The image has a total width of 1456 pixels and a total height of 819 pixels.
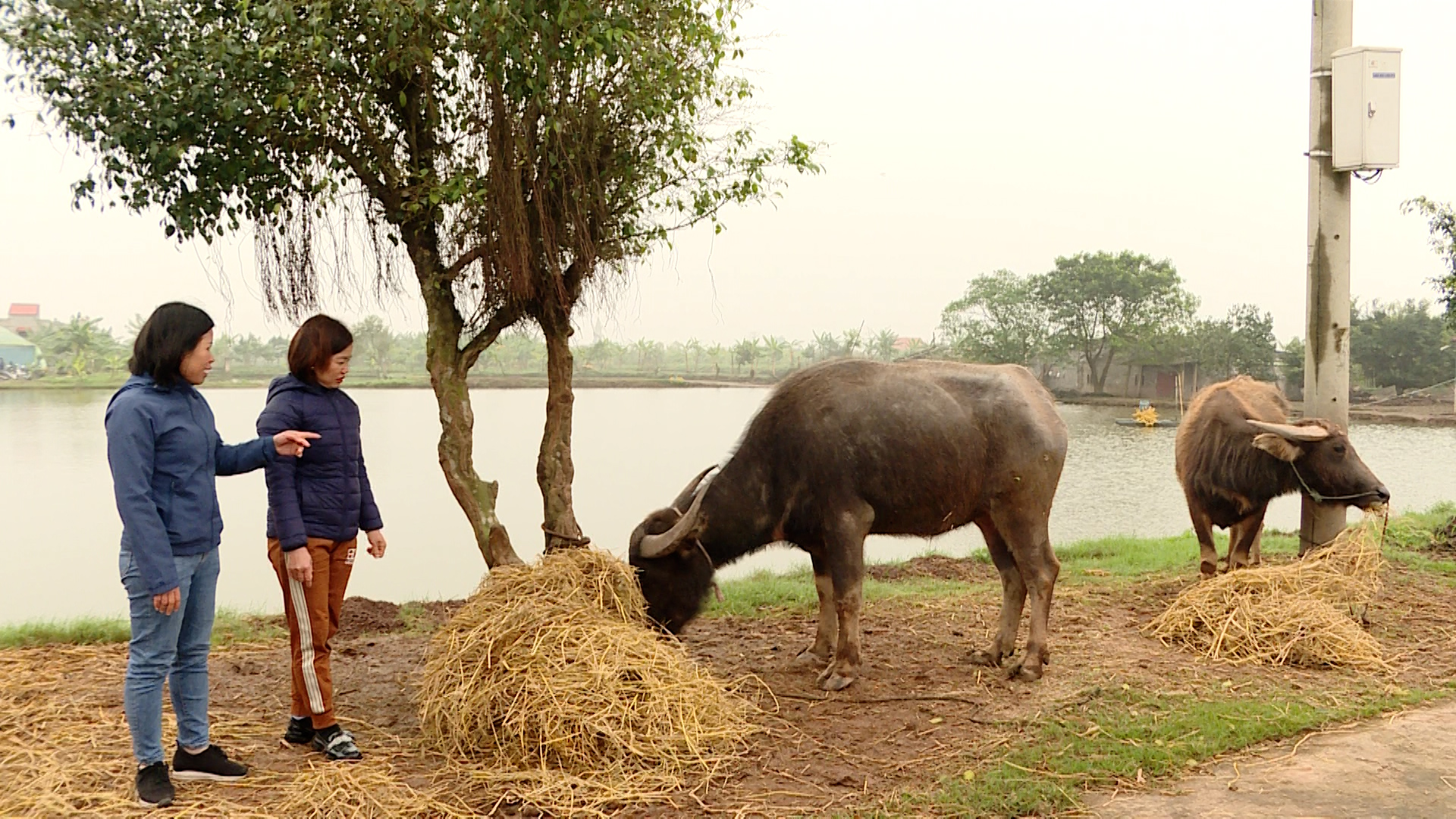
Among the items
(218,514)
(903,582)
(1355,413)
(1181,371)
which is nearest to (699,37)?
(218,514)

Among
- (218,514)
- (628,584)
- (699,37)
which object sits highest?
(699,37)

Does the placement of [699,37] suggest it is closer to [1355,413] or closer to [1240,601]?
[1240,601]

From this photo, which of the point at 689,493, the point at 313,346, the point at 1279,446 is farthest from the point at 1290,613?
the point at 313,346

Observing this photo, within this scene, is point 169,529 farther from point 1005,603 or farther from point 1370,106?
point 1370,106

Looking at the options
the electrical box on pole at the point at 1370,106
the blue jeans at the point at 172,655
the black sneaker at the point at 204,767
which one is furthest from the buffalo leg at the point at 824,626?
the electrical box on pole at the point at 1370,106

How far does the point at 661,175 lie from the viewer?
5.86m

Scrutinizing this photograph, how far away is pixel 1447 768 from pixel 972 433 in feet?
8.54

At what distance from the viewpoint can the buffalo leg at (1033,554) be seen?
5.30m

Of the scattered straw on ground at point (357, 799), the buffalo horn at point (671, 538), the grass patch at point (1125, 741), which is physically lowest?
the grass patch at point (1125, 741)

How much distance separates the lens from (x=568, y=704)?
3971mm

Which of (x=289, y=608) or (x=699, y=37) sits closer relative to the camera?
(x=289, y=608)

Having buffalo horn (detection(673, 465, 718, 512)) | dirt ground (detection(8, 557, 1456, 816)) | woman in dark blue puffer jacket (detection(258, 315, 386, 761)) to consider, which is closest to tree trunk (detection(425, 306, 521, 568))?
dirt ground (detection(8, 557, 1456, 816))

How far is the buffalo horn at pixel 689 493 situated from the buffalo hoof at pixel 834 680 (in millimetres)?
1296

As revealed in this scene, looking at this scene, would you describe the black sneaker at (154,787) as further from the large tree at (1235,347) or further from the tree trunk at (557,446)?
the large tree at (1235,347)
